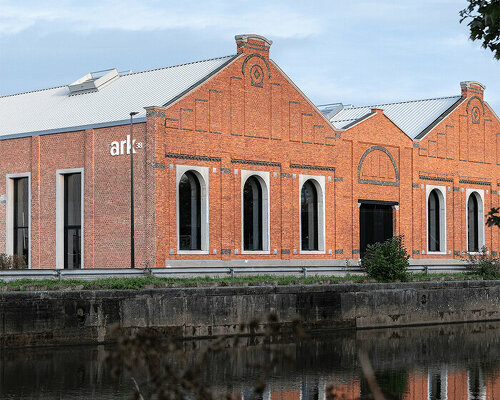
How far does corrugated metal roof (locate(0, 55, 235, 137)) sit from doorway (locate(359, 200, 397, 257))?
11.5 meters

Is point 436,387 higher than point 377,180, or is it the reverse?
point 377,180

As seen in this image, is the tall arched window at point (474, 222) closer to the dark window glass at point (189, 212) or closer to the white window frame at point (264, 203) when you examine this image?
the white window frame at point (264, 203)

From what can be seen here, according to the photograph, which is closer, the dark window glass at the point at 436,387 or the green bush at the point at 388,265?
the dark window glass at the point at 436,387

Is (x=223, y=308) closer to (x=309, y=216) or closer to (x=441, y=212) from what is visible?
(x=309, y=216)

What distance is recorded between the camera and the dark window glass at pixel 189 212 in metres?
42.7

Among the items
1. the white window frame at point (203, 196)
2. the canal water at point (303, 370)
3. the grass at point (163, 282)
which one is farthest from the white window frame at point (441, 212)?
the canal water at point (303, 370)

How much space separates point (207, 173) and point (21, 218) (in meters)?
10.4

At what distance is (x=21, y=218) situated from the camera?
4719 cm

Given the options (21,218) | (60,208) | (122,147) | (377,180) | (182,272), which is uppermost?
(122,147)

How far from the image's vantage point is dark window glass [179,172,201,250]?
4269 centimetres

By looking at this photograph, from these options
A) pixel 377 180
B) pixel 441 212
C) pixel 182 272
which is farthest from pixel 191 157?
pixel 441 212

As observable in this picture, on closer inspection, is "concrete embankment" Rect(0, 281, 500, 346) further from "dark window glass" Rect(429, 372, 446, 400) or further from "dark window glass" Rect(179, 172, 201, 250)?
"dark window glass" Rect(179, 172, 201, 250)

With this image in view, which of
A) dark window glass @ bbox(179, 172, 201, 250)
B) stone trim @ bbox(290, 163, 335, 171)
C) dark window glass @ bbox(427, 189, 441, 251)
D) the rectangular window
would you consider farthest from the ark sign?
dark window glass @ bbox(427, 189, 441, 251)

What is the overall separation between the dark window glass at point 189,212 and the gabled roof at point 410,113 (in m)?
13.2
